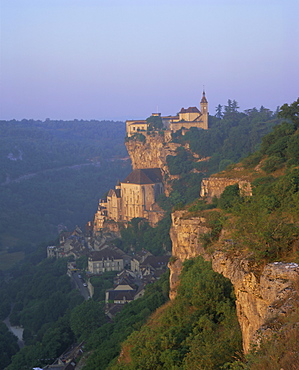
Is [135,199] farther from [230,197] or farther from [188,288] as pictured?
[188,288]

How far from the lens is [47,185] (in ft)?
474

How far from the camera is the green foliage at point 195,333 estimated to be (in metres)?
15.3

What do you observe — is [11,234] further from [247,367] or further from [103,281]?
[247,367]

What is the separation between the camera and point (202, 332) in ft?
59.1

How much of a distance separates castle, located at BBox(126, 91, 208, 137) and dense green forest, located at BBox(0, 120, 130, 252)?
2627cm

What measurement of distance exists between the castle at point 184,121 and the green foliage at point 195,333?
189 feet

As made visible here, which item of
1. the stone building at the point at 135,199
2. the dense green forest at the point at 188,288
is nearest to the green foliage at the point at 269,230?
the dense green forest at the point at 188,288

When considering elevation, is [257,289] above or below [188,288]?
above

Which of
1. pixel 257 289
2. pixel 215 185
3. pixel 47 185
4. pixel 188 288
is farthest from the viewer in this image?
pixel 47 185

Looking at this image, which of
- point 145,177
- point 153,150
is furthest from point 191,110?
point 145,177

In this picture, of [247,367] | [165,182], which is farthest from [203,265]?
[165,182]

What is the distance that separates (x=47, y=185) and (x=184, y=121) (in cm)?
7067

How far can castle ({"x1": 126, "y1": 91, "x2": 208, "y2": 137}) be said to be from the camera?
265 feet

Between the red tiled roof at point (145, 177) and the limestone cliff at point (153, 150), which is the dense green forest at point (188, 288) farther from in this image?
the red tiled roof at point (145, 177)
